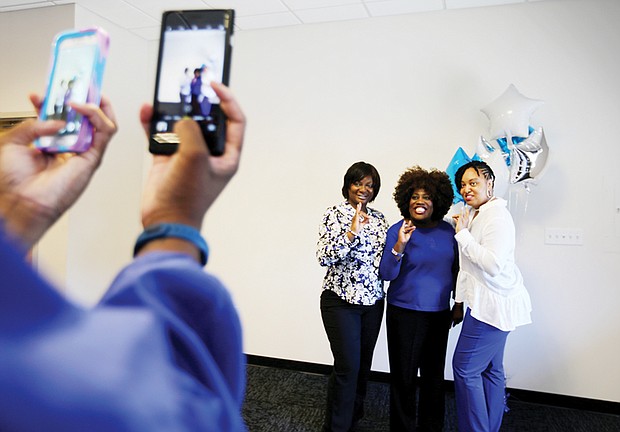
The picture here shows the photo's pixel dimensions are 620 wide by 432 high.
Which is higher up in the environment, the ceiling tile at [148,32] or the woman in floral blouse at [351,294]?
the ceiling tile at [148,32]

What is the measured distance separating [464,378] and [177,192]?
2.29 metres

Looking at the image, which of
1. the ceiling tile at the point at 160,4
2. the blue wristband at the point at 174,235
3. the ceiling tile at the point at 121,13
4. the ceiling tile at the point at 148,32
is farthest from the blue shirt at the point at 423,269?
the ceiling tile at the point at 148,32

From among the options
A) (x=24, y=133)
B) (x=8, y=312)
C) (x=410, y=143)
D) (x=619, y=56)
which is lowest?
(x=8, y=312)

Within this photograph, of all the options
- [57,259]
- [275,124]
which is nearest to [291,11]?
[275,124]

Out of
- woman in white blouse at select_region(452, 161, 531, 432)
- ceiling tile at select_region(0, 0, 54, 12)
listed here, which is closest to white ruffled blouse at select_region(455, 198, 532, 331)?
woman in white blouse at select_region(452, 161, 531, 432)

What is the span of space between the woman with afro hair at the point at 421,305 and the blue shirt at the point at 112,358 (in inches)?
84.4

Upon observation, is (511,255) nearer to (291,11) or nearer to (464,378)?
(464,378)

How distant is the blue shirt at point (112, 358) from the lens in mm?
210

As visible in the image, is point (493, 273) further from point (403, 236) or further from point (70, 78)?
point (70, 78)

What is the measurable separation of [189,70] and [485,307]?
208 cm

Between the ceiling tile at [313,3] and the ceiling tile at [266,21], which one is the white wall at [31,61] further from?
the ceiling tile at [313,3]

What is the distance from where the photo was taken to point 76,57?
0.67 metres

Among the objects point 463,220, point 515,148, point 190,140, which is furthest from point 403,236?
point 190,140

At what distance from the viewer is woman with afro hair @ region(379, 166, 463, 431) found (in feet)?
7.97
